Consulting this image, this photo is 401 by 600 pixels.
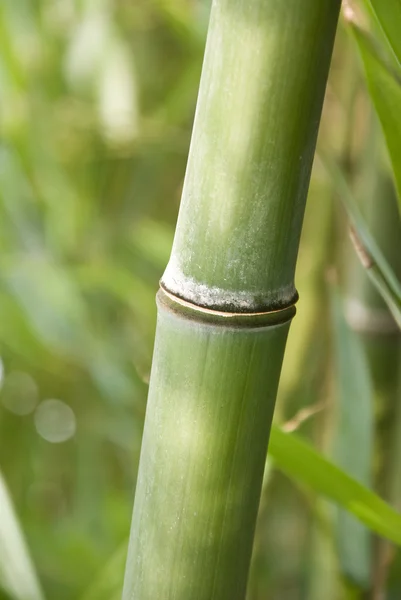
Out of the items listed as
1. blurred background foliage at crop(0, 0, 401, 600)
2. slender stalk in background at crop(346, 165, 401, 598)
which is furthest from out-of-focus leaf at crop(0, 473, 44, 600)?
slender stalk in background at crop(346, 165, 401, 598)

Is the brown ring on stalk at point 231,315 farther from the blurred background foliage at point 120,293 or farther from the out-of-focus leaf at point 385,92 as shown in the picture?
the blurred background foliage at point 120,293

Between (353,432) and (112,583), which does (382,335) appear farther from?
(112,583)

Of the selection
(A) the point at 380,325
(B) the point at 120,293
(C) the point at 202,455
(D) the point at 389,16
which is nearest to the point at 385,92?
(D) the point at 389,16

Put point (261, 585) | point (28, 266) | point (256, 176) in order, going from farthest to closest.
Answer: point (261, 585), point (28, 266), point (256, 176)

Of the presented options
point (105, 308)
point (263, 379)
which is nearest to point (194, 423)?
point (263, 379)

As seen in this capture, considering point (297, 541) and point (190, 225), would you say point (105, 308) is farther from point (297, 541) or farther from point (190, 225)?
point (190, 225)

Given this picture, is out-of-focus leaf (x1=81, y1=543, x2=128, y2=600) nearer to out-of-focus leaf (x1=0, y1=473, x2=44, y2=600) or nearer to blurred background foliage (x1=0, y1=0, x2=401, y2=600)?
blurred background foliage (x1=0, y1=0, x2=401, y2=600)

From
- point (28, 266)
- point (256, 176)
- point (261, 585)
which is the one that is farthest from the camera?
point (261, 585)
